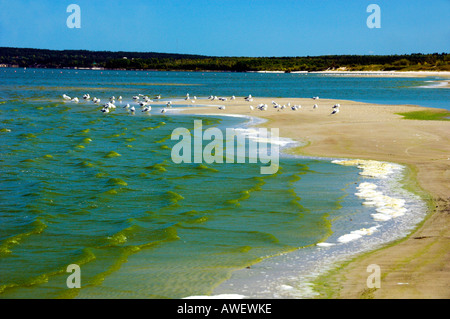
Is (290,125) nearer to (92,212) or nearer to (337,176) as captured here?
(337,176)

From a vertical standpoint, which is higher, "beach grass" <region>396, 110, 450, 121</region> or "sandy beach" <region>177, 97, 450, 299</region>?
"beach grass" <region>396, 110, 450, 121</region>

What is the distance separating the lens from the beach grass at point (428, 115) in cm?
3081

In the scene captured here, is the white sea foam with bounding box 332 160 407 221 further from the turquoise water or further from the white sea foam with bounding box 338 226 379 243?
the white sea foam with bounding box 338 226 379 243

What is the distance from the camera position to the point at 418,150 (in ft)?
65.4

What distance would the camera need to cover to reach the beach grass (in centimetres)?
3081

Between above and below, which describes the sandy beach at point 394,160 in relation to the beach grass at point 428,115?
below

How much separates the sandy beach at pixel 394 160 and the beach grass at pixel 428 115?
886mm

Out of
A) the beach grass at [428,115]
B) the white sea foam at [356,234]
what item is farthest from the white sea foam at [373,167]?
the beach grass at [428,115]

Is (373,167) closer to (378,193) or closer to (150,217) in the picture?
(378,193)

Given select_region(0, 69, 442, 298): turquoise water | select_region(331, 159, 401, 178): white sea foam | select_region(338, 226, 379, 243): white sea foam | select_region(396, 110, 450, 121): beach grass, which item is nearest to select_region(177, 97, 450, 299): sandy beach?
select_region(331, 159, 401, 178): white sea foam

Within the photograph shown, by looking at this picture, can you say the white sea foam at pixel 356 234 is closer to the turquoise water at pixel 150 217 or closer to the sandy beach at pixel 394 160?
the turquoise water at pixel 150 217

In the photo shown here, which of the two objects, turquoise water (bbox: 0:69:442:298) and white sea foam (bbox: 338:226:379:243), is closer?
turquoise water (bbox: 0:69:442:298)

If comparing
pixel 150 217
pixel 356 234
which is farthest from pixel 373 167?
pixel 150 217

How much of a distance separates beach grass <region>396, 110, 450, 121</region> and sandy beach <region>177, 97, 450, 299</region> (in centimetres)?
89
